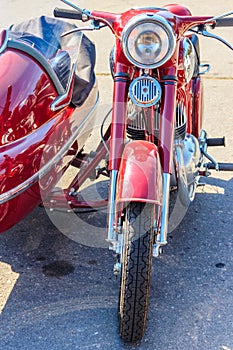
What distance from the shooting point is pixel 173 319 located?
2.67m

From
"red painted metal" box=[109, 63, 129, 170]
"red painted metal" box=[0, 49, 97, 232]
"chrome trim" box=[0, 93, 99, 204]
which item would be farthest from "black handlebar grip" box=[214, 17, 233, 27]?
"chrome trim" box=[0, 93, 99, 204]

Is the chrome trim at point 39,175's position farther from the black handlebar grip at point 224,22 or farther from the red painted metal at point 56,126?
the black handlebar grip at point 224,22

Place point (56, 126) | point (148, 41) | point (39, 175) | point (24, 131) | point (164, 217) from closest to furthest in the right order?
1. point (148, 41)
2. point (164, 217)
3. point (24, 131)
4. point (39, 175)
5. point (56, 126)

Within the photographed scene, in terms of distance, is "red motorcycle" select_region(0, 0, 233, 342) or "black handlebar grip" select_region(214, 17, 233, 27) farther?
"black handlebar grip" select_region(214, 17, 233, 27)

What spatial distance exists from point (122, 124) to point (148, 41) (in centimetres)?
37

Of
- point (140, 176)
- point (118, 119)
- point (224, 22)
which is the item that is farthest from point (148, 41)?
point (224, 22)

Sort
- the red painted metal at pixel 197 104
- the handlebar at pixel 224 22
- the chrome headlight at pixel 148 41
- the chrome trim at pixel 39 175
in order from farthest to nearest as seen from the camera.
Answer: the red painted metal at pixel 197 104 → the handlebar at pixel 224 22 → the chrome trim at pixel 39 175 → the chrome headlight at pixel 148 41

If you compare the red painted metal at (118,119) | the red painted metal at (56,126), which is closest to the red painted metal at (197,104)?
the red painted metal at (56,126)

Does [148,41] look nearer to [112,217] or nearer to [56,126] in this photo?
[112,217]

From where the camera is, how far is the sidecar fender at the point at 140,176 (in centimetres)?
230

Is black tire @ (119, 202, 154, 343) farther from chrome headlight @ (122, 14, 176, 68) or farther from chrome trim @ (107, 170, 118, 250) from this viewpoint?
chrome headlight @ (122, 14, 176, 68)

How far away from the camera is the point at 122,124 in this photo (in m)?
2.46

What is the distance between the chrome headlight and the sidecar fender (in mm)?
362

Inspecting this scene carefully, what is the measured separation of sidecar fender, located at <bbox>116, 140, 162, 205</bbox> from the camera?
90.6 inches
